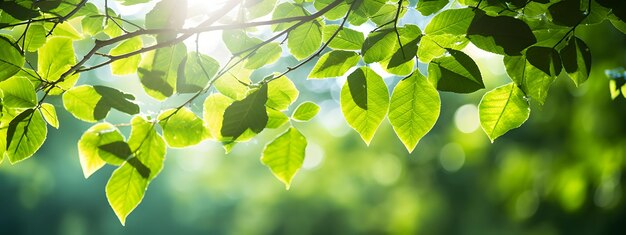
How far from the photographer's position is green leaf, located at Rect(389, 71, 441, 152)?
2.70 ft

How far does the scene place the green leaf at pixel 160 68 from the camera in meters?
0.84

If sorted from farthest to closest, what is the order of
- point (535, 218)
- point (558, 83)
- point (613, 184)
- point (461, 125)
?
point (461, 125)
point (535, 218)
point (558, 83)
point (613, 184)

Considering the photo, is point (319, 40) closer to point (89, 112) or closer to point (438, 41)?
point (438, 41)

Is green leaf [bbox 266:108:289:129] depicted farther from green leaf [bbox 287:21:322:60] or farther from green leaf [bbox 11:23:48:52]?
green leaf [bbox 11:23:48:52]

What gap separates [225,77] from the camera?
875mm

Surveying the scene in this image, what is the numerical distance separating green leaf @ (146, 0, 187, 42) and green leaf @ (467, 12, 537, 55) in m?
0.43

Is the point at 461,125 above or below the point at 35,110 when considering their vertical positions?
below

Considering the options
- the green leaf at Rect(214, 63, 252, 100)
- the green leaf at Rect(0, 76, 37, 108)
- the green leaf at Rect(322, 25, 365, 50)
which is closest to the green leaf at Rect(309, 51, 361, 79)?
the green leaf at Rect(322, 25, 365, 50)


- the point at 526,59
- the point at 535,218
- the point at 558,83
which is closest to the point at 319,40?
the point at 526,59

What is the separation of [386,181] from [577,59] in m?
12.7

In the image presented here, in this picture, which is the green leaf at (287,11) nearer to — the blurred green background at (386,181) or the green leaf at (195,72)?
the green leaf at (195,72)

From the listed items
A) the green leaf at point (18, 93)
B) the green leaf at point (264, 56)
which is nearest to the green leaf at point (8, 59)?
the green leaf at point (18, 93)

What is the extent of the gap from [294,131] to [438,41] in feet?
0.99

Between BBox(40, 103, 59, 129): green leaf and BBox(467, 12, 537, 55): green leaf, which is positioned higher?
BBox(467, 12, 537, 55): green leaf
